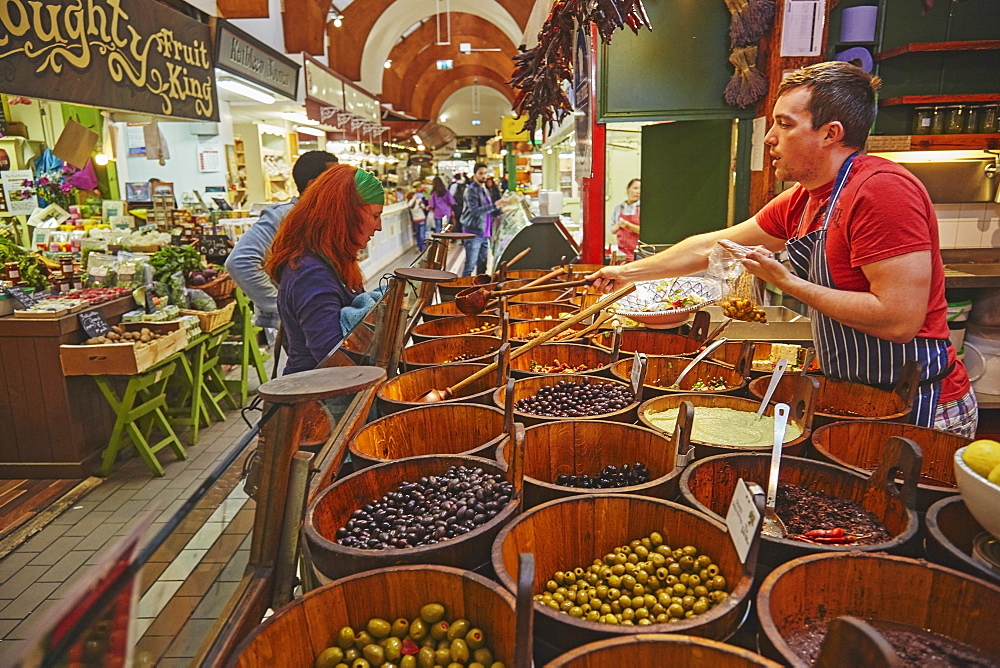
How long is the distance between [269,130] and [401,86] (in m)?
12.4

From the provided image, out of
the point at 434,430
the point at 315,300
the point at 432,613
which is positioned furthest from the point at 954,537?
the point at 315,300

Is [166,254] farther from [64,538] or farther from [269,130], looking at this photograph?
[269,130]

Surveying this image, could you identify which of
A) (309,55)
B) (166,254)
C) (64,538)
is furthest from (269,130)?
(64,538)

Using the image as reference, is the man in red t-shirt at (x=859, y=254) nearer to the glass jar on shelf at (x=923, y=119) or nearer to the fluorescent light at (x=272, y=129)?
the glass jar on shelf at (x=923, y=119)

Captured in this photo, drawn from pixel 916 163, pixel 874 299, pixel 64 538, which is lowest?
pixel 64 538

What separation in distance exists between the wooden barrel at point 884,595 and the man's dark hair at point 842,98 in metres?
1.34

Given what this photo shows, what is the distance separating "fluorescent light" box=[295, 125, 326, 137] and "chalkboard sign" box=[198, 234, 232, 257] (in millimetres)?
8570

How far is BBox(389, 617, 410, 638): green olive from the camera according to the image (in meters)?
1.24

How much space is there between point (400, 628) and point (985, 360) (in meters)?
4.70

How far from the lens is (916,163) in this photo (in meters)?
5.24

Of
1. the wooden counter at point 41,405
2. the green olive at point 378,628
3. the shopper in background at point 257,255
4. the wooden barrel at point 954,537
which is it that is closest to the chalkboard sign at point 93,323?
the wooden counter at point 41,405

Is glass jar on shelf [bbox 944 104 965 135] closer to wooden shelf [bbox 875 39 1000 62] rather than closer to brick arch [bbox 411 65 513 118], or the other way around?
wooden shelf [bbox 875 39 1000 62]

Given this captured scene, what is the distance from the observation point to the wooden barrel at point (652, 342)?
2.94 metres

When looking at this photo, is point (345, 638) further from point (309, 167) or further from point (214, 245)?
point (214, 245)
